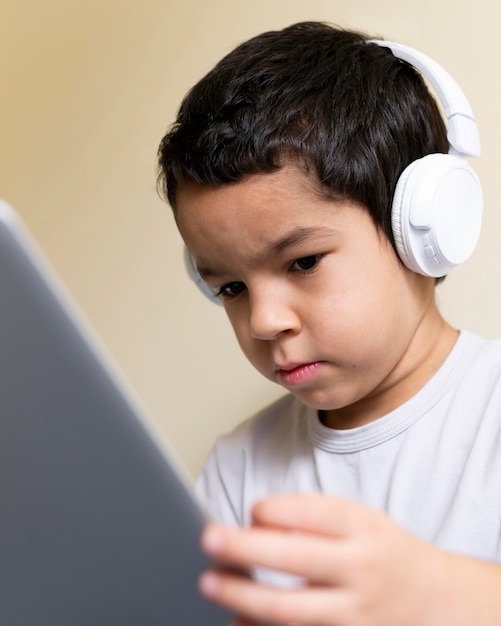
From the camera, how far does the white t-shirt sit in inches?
32.1

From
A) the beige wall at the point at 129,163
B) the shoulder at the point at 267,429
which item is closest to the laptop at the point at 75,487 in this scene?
the shoulder at the point at 267,429

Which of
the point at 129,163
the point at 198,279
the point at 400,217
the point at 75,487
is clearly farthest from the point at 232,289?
the point at 129,163

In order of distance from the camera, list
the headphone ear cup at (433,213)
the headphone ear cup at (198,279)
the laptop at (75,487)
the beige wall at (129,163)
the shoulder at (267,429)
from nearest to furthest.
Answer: the laptop at (75,487)
the headphone ear cup at (433,213)
the headphone ear cup at (198,279)
the shoulder at (267,429)
the beige wall at (129,163)

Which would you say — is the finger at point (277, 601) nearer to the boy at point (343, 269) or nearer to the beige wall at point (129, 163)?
the boy at point (343, 269)

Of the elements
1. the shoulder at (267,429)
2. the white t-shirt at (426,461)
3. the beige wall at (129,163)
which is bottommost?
the white t-shirt at (426,461)

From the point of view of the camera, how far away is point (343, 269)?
0.80m

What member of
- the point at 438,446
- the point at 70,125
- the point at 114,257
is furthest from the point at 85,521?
the point at 70,125

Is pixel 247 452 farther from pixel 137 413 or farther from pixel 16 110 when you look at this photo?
pixel 16 110

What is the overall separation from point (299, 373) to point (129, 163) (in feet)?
2.41

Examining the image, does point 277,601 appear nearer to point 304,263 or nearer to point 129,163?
point 304,263

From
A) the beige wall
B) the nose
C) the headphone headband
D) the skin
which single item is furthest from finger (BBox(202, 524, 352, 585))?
the beige wall

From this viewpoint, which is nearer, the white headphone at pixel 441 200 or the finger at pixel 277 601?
the finger at pixel 277 601

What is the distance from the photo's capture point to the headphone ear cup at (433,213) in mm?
780

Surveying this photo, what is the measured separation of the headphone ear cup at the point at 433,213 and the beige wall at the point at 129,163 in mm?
408
